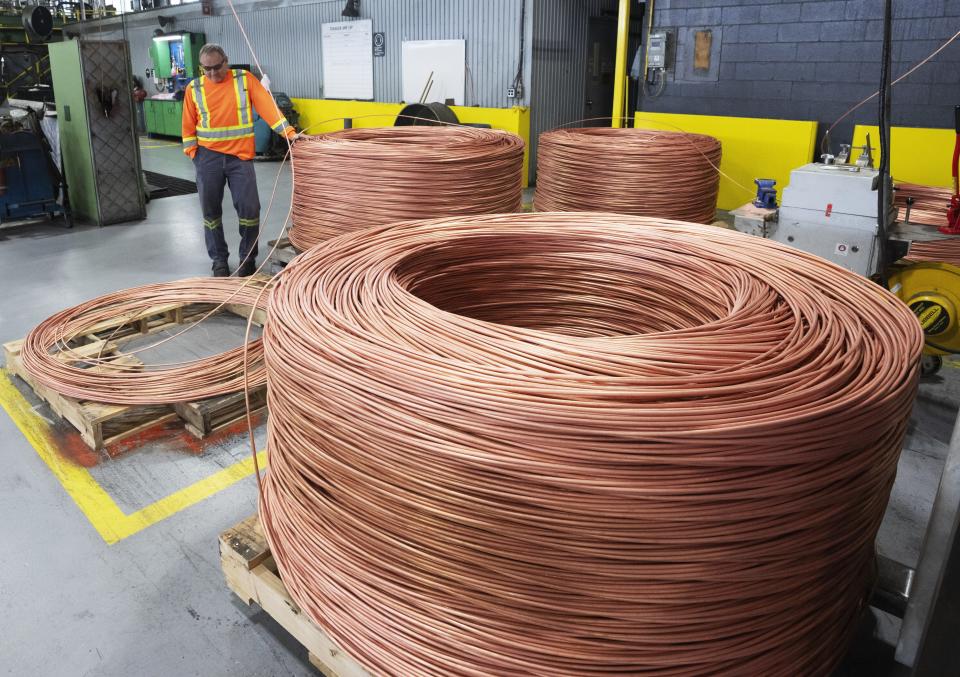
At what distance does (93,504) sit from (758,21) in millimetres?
7598

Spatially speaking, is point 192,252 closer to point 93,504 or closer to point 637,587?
point 93,504

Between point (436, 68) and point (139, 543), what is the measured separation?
922 centimetres

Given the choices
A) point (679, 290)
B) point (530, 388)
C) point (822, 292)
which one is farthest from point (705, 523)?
point (679, 290)

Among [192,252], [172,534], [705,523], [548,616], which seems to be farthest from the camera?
[192,252]

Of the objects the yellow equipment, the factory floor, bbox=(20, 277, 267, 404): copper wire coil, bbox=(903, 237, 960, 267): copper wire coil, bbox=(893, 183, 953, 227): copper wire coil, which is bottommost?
the factory floor

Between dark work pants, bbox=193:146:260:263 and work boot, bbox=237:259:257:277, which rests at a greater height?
dark work pants, bbox=193:146:260:263

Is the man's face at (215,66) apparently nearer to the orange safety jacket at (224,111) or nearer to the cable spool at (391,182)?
the orange safety jacket at (224,111)

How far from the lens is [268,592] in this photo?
198 centimetres

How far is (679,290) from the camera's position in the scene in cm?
218

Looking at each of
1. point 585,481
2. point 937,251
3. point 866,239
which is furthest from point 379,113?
point 585,481

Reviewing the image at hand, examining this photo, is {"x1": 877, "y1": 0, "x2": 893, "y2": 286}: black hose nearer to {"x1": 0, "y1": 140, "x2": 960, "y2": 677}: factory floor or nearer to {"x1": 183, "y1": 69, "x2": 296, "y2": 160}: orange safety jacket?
{"x1": 0, "y1": 140, "x2": 960, "y2": 677}: factory floor

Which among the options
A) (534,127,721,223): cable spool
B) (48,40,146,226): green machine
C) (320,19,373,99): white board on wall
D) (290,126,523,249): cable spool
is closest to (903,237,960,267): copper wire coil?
(534,127,721,223): cable spool

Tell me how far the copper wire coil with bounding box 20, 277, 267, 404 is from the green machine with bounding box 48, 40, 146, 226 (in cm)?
366

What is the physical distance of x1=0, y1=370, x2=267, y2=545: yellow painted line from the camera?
8.93 ft
